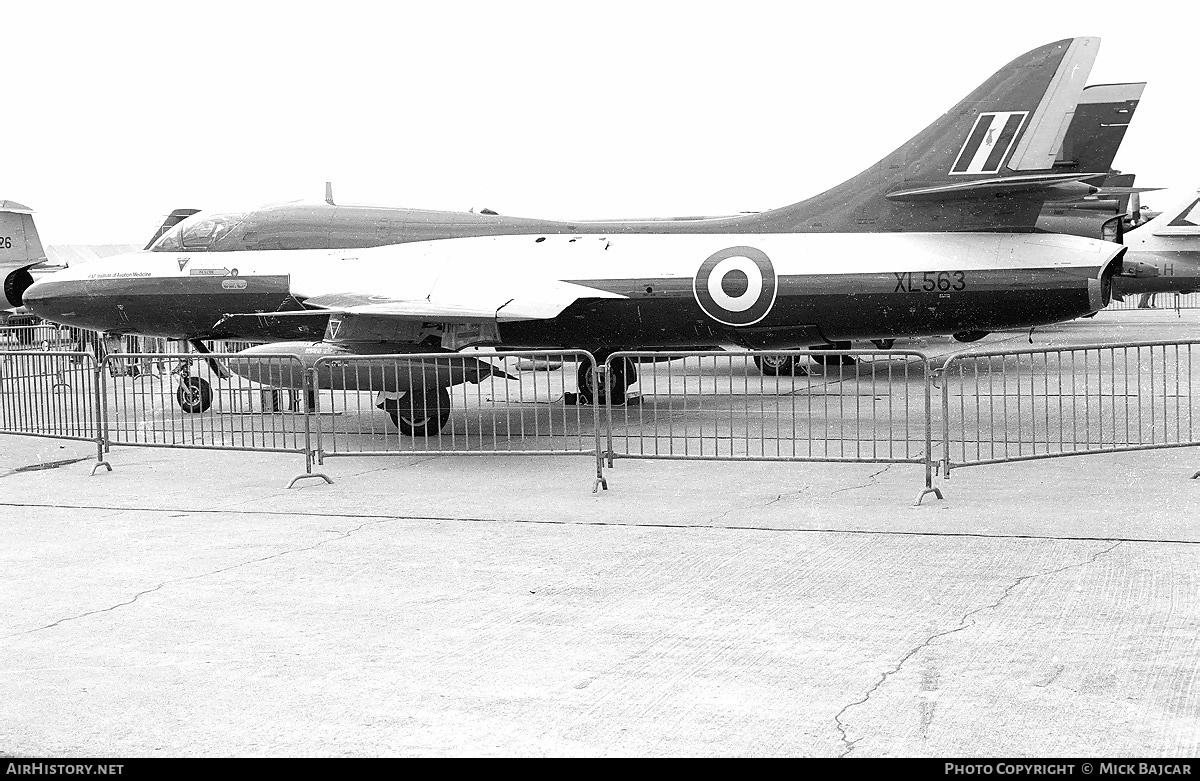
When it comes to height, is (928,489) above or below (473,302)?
below

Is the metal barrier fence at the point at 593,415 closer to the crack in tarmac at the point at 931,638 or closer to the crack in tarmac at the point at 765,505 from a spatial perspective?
the crack in tarmac at the point at 765,505

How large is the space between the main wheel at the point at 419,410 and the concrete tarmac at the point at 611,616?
1.98 meters

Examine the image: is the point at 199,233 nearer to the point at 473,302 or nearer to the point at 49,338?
the point at 473,302

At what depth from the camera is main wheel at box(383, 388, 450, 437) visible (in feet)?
36.9

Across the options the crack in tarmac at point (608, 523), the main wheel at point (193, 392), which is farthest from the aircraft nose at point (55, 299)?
the crack in tarmac at point (608, 523)

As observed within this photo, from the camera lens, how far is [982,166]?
11633 mm

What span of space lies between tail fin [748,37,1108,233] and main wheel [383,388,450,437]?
3858 millimetres

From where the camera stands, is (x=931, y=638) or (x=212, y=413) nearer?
(x=931, y=638)

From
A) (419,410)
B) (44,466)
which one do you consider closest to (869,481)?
(419,410)

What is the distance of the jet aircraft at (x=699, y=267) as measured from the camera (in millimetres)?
11547

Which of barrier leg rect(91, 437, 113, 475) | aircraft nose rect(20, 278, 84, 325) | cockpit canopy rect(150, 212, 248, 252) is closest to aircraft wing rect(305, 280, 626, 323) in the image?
cockpit canopy rect(150, 212, 248, 252)

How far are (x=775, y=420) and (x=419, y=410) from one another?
3385 millimetres

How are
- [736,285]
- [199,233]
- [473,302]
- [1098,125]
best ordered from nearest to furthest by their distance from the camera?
1. [473,302]
2. [736,285]
3. [199,233]
4. [1098,125]

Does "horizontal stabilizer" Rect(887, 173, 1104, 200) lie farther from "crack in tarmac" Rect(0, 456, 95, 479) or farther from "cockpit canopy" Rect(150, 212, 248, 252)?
"crack in tarmac" Rect(0, 456, 95, 479)
